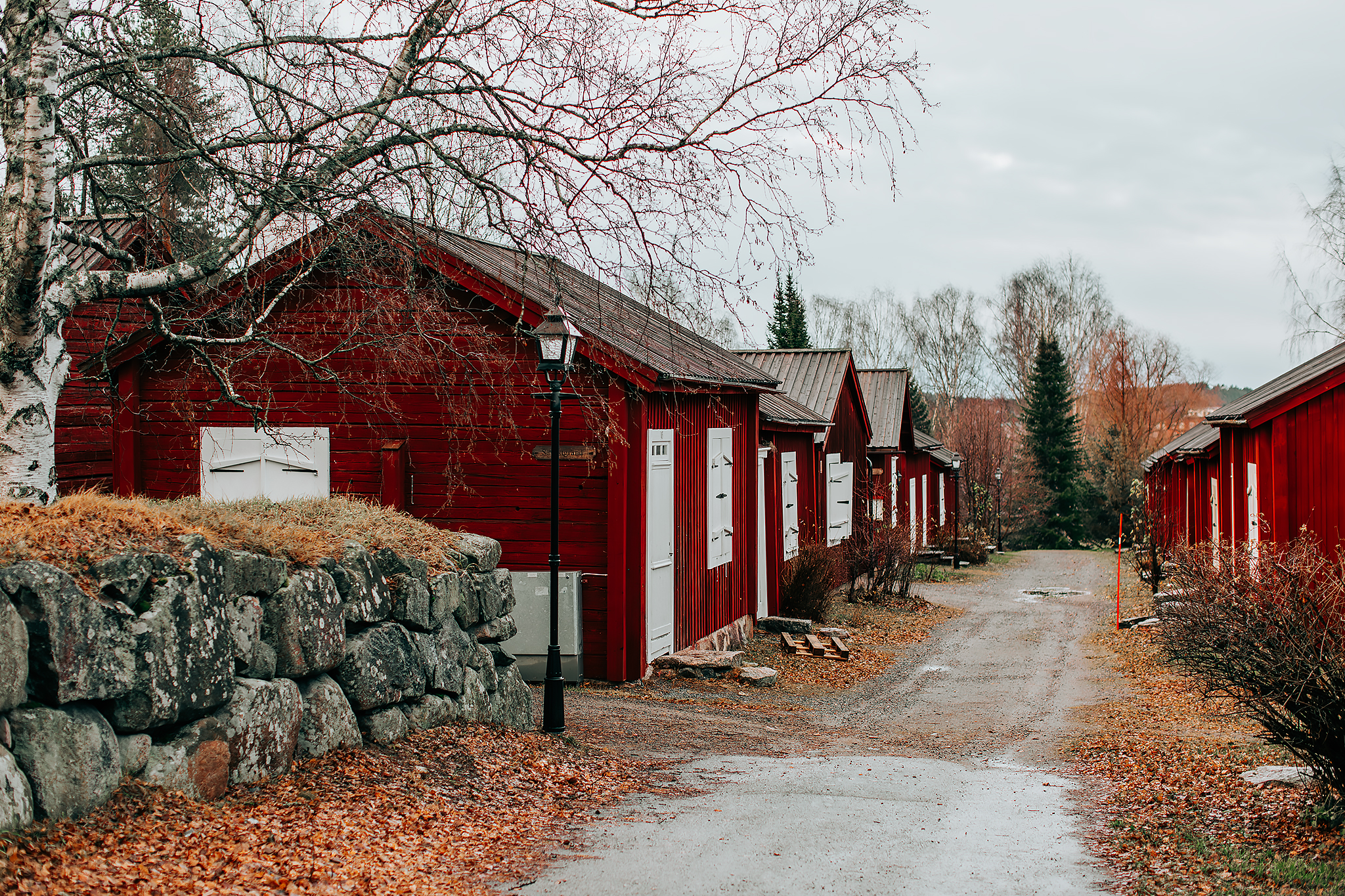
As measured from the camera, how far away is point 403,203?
7.43 m

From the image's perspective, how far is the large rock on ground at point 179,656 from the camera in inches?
177

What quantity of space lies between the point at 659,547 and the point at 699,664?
4.89ft

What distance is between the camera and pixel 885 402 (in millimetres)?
29391

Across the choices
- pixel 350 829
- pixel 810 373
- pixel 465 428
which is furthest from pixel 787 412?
pixel 350 829

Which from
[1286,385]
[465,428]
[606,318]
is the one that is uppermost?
[606,318]

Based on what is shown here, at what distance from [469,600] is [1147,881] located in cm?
473

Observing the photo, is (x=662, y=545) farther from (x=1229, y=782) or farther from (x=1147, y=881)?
(x=1147, y=881)

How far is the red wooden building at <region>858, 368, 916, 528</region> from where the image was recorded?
26484 millimetres

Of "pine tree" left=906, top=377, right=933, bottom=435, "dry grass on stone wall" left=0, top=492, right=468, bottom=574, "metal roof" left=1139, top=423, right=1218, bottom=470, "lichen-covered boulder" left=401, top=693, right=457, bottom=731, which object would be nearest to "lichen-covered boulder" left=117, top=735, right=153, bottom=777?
"dry grass on stone wall" left=0, top=492, right=468, bottom=574

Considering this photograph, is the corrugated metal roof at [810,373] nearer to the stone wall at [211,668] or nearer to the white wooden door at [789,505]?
the white wooden door at [789,505]

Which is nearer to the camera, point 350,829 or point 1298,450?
point 350,829

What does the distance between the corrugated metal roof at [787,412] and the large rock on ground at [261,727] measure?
12.1 metres

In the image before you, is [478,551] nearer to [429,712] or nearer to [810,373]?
[429,712]

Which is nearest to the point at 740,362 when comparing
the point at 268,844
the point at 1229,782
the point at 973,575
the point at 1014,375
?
the point at 1229,782
